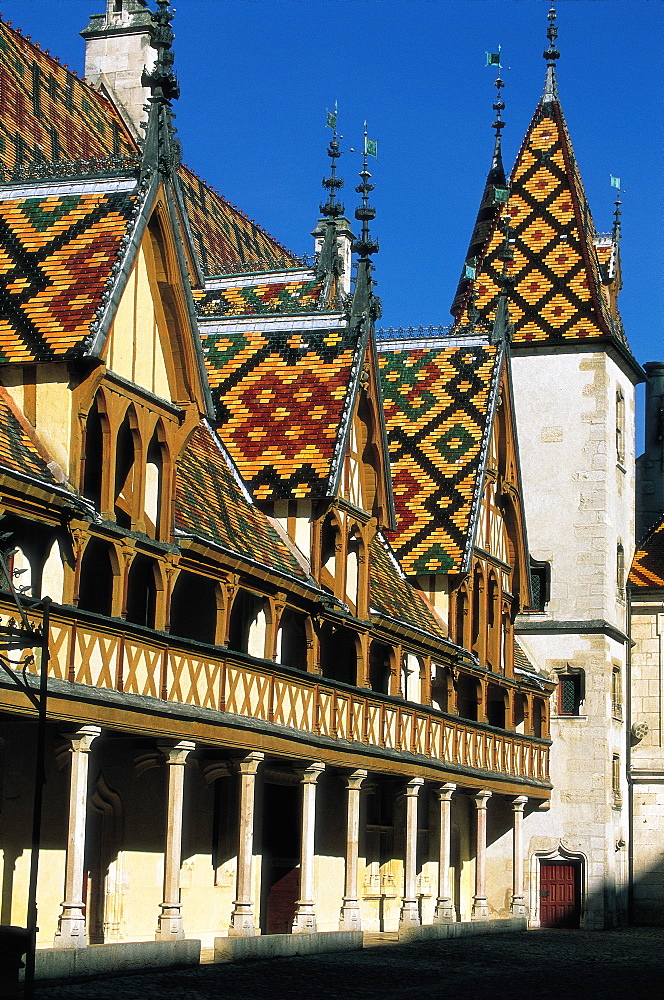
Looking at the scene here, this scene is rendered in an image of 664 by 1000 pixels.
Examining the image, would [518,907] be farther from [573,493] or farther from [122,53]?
[122,53]

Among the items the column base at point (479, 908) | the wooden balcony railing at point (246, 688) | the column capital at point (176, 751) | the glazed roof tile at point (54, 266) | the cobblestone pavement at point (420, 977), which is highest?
the glazed roof tile at point (54, 266)

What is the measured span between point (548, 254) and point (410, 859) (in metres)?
19.9

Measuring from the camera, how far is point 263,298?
37031 mm

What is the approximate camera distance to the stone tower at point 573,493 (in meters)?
44.4

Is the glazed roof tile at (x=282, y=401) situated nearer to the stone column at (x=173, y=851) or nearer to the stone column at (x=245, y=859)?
the stone column at (x=245, y=859)

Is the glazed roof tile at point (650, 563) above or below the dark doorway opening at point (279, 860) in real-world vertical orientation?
above

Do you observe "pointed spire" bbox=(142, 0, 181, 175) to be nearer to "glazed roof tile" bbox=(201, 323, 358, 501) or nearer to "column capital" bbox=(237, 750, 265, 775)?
"glazed roof tile" bbox=(201, 323, 358, 501)

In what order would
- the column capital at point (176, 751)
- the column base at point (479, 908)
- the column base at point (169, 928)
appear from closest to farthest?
the column base at point (169, 928), the column capital at point (176, 751), the column base at point (479, 908)

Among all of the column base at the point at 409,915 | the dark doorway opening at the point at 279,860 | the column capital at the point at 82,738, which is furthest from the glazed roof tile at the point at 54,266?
the column base at the point at 409,915

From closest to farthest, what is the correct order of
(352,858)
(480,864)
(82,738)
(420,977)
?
(82,738) < (420,977) < (352,858) < (480,864)

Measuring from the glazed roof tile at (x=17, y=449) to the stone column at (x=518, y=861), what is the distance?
21.7 meters

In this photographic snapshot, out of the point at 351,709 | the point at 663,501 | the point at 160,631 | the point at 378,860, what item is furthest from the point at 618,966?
the point at 663,501

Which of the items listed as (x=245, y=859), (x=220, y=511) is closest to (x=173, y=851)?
(x=245, y=859)

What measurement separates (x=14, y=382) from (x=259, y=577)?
506 cm
